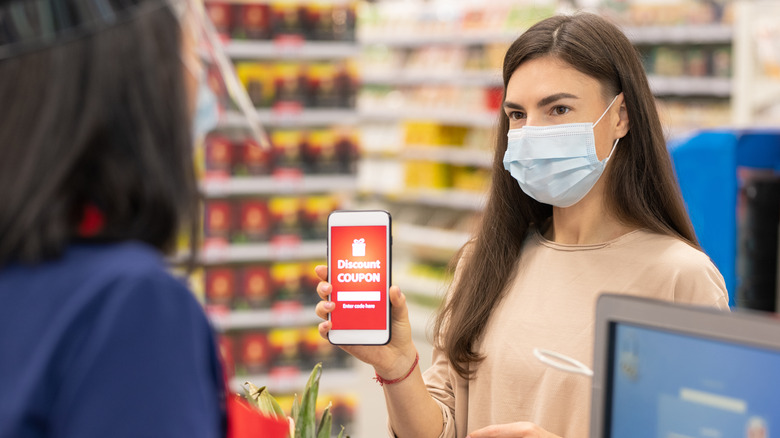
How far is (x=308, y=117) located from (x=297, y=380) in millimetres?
1574

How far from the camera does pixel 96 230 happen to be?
2.51ft

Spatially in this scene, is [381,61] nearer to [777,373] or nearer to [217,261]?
[217,261]

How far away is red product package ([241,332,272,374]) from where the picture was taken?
479 centimetres

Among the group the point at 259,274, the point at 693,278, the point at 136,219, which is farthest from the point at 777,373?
the point at 259,274

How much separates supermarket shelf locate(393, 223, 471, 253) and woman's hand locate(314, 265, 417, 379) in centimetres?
554

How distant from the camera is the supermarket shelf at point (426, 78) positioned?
7.18 meters

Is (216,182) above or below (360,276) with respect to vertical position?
above

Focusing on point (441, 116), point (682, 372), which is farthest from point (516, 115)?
point (441, 116)

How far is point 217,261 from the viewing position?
481cm

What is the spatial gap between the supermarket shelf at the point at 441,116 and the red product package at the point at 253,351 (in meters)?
2.74

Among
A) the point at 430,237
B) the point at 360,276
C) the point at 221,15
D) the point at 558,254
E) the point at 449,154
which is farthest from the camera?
the point at 430,237

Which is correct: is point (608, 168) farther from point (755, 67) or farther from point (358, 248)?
point (755, 67)

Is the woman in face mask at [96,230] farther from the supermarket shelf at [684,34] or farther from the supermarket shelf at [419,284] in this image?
the supermarket shelf at [419,284]

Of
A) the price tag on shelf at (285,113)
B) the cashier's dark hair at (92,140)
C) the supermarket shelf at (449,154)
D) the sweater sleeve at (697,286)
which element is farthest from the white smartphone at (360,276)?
the supermarket shelf at (449,154)
